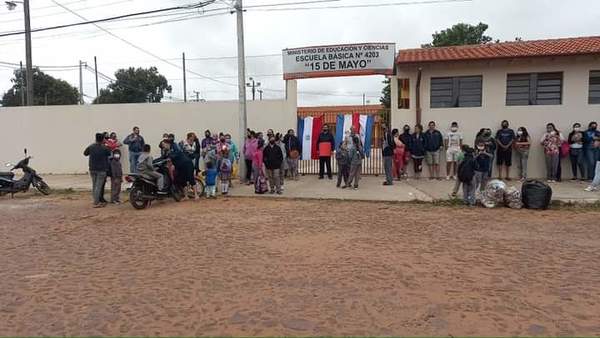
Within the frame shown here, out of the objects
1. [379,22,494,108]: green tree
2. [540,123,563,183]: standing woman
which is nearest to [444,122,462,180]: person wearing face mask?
[540,123,563,183]: standing woman

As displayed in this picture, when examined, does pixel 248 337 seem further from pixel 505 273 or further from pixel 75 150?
pixel 75 150

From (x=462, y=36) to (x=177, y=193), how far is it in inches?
1363

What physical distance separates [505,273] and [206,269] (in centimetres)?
366

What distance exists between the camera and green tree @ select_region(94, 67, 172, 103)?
186 ft

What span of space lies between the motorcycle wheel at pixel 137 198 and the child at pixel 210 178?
1.78m

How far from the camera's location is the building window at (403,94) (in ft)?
50.9

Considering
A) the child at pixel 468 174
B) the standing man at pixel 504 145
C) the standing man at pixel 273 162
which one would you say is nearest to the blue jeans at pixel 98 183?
the standing man at pixel 273 162

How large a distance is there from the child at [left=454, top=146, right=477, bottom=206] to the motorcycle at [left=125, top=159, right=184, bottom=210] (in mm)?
6711

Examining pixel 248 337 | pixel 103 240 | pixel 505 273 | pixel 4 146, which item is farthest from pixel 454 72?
pixel 4 146

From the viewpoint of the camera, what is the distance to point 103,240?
25.5ft

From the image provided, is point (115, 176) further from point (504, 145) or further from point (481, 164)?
point (504, 145)

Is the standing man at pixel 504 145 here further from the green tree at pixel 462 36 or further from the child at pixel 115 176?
the green tree at pixel 462 36

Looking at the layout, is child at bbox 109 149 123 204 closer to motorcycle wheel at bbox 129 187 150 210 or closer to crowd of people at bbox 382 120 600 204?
motorcycle wheel at bbox 129 187 150 210

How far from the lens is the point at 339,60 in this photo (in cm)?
1577
